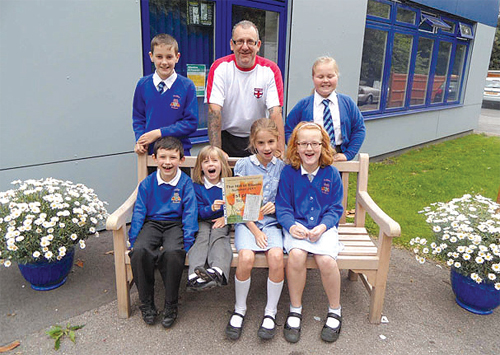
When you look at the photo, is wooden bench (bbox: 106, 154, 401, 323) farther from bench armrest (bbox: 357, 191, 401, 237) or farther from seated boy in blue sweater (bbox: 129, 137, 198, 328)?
seated boy in blue sweater (bbox: 129, 137, 198, 328)

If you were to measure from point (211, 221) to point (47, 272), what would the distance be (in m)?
1.38

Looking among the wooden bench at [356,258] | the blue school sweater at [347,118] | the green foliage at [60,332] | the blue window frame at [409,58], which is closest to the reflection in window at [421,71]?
the blue window frame at [409,58]

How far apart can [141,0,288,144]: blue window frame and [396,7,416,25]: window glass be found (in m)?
3.43

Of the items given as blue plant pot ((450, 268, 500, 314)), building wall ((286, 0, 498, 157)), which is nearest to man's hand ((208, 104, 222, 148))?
blue plant pot ((450, 268, 500, 314))

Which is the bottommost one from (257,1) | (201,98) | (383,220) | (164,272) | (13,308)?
(13,308)

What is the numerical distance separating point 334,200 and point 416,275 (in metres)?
1.37

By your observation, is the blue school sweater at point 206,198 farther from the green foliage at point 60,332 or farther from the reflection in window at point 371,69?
the reflection in window at point 371,69

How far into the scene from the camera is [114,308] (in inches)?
120

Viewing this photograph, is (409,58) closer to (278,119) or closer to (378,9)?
(378,9)

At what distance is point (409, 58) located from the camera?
28.7ft

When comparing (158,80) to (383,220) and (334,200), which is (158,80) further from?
(383,220)

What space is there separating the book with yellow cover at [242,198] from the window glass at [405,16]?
664cm

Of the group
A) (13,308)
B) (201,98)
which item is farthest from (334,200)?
(201,98)

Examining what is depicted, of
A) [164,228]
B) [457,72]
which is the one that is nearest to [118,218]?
[164,228]
